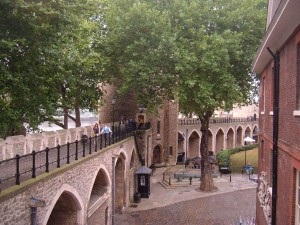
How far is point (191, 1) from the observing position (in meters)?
25.7

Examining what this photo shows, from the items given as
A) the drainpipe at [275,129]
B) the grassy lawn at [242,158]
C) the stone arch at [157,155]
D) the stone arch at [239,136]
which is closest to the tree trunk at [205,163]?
the stone arch at [157,155]

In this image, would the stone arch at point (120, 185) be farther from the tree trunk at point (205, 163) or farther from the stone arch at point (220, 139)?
the stone arch at point (220, 139)

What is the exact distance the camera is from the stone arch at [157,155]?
140 ft

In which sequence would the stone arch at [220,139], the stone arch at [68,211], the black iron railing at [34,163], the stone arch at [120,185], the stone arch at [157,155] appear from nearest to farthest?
the black iron railing at [34,163] → the stone arch at [68,211] → the stone arch at [120,185] → the stone arch at [157,155] → the stone arch at [220,139]

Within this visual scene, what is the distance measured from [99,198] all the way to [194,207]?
9.33 m

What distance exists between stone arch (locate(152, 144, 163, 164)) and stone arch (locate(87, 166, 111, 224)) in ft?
72.2

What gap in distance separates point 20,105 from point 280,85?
8.26 meters

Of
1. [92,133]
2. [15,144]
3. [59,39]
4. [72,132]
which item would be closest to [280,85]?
[59,39]

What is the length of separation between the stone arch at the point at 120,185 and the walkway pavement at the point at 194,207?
68 cm

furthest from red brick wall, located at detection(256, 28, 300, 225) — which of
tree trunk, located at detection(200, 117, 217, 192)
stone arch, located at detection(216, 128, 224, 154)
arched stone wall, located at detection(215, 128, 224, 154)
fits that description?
arched stone wall, located at detection(215, 128, 224, 154)

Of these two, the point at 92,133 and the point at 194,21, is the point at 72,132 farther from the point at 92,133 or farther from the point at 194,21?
the point at 194,21

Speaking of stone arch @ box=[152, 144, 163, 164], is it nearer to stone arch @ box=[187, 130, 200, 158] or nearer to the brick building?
stone arch @ box=[187, 130, 200, 158]

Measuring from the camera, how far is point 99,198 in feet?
62.4

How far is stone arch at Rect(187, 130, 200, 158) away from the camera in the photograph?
172 feet
